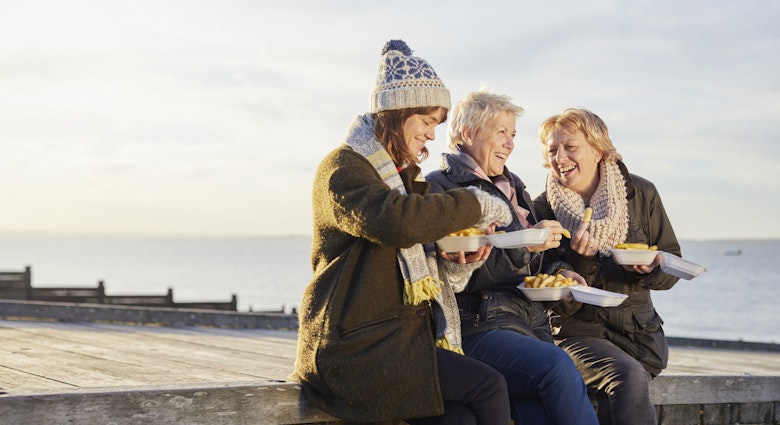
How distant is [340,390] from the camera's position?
346 cm

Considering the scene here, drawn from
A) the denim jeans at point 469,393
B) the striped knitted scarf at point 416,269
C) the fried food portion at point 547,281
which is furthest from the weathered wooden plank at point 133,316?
the denim jeans at point 469,393

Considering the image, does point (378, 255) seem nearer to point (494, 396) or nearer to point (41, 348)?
point (494, 396)

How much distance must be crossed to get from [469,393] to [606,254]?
1.40 metres

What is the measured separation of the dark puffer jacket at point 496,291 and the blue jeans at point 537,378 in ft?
0.33

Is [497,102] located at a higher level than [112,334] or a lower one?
higher

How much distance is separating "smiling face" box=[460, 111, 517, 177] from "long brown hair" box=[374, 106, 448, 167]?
0.75m

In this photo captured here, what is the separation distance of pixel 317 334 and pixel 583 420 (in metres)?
1.09

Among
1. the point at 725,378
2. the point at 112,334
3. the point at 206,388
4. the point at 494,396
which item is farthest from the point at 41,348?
the point at 725,378

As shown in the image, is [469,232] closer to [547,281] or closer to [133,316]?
[547,281]

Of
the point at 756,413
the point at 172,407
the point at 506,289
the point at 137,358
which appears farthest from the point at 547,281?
the point at 137,358

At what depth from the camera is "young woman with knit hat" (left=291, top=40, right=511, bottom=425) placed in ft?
11.2

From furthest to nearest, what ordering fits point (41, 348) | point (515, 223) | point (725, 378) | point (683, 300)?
1. point (683, 300)
2. point (41, 348)
3. point (725, 378)
4. point (515, 223)

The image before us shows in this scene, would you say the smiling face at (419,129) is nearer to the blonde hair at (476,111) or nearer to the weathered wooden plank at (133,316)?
the blonde hair at (476,111)

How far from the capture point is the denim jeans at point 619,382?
420cm
